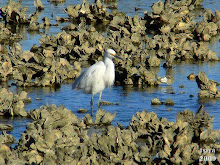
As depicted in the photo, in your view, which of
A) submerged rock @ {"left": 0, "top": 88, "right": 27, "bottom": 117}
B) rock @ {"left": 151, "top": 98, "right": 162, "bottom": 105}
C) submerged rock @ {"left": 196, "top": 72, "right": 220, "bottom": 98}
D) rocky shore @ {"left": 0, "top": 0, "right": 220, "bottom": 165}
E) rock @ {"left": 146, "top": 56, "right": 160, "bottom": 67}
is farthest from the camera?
rock @ {"left": 146, "top": 56, "right": 160, "bottom": 67}

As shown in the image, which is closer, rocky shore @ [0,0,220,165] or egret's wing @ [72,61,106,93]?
rocky shore @ [0,0,220,165]

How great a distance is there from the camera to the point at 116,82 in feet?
48.3

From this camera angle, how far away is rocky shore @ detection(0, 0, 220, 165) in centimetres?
757

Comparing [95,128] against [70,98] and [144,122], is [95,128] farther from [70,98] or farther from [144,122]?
[70,98]

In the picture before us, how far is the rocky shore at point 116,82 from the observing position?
7.57m

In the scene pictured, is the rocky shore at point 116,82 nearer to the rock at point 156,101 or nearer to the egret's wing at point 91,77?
the rock at point 156,101

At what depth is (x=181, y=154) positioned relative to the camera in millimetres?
7445

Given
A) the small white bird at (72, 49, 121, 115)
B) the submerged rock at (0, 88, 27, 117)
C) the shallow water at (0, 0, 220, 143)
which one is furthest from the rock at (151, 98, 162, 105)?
the submerged rock at (0, 88, 27, 117)

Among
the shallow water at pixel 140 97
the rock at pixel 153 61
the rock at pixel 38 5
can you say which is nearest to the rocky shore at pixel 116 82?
the rock at pixel 153 61

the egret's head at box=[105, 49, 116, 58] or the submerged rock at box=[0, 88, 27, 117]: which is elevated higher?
the egret's head at box=[105, 49, 116, 58]

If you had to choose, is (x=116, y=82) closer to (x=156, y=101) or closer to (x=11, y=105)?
(x=156, y=101)

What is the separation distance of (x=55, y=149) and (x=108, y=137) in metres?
0.87

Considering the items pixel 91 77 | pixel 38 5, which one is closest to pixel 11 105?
pixel 91 77

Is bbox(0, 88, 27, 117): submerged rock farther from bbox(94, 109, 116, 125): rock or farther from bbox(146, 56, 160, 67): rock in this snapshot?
bbox(146, 56, 160, 67): rock
